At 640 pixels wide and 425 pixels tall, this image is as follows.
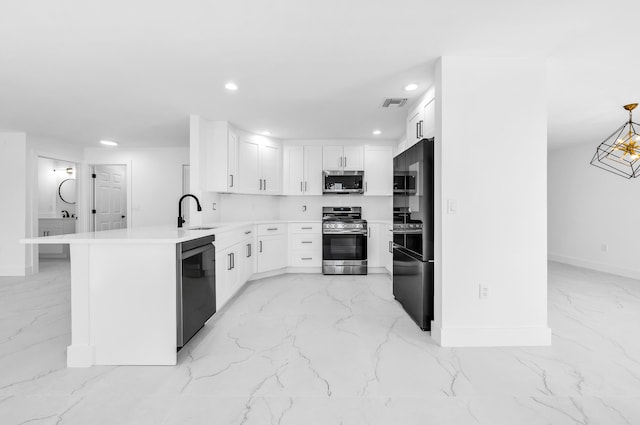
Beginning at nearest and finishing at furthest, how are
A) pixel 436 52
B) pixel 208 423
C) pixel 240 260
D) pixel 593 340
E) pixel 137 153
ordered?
pixel 208 423, pixel 436 52, pixel 593 340, pixel 240 260, pixel 137 153

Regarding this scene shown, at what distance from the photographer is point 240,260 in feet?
11.9

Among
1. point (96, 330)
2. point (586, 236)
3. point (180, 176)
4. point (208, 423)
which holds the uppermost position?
point (180, 176)

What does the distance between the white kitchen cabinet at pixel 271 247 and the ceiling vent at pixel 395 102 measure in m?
2.32

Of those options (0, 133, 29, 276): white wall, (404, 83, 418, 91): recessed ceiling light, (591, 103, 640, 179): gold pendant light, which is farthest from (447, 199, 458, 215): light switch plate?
(0, 133, 29, 276): white wall

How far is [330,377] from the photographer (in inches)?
72.2

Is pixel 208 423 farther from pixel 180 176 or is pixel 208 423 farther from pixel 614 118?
pixel 614 118

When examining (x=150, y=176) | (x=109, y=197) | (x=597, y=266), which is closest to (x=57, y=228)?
(x=109, y=197)

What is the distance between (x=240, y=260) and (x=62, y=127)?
324 cm

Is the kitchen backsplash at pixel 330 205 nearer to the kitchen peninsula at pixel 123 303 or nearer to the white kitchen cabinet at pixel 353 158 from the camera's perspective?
the white kitchen cabinet at pixel 353 158

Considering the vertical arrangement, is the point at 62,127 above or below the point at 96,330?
above

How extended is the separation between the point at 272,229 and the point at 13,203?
158 inches

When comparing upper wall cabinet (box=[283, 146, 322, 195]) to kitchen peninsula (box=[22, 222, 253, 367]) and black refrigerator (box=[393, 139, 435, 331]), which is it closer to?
black refrigerator (box=[393, 139, 435, 331])

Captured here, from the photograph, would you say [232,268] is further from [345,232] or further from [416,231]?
[416,231]

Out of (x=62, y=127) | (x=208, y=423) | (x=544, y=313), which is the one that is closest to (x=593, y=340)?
(x=544, y=313)
